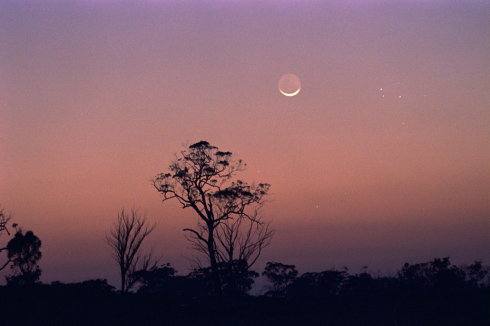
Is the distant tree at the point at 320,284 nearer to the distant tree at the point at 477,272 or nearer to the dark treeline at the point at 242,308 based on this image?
the distant tree at the point at 477,272

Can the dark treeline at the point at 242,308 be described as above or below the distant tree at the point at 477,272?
below

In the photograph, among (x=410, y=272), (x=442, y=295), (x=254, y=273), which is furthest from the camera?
(x=254, y=273)

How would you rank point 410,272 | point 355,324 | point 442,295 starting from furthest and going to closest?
point 410,272, point 442,295, point 355,324

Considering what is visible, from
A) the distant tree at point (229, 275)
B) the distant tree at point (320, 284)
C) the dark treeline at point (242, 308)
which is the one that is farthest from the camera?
→ the distant tree at point (320, 284)

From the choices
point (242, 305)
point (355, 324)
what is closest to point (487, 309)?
point (355, 324)

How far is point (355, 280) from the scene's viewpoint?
189 feet

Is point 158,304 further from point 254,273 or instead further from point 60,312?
point 254,273

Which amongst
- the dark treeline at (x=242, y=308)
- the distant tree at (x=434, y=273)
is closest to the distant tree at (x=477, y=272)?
the distant tree at (x=434, y=273)

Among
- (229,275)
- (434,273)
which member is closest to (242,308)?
(229,275)

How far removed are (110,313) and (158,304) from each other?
381 cm

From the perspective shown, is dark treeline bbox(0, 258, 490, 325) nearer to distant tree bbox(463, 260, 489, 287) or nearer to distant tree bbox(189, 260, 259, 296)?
distant tree bbox(189, 260, 259, 296)

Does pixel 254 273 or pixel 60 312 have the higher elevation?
pixel 254 273

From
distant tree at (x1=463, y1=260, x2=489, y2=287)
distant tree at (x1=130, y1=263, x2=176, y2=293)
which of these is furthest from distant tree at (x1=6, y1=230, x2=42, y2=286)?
distant tree at (x1=463, y1=260, x2=489, y2=287)

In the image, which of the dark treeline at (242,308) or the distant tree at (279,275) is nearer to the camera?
the dark treeline at (242,308)
